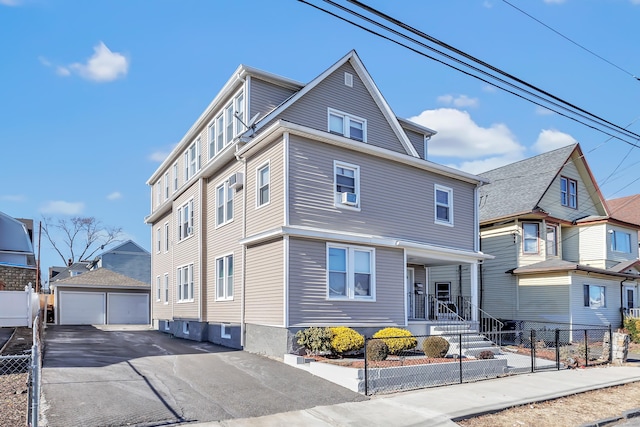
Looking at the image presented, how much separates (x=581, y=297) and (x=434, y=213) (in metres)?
10.7

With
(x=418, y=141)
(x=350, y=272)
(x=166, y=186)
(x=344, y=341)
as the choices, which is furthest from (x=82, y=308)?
(x=344, y=341)

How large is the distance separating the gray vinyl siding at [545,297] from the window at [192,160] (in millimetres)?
16089

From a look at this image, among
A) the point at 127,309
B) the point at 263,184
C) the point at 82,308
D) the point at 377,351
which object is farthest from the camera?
the point at 127,309

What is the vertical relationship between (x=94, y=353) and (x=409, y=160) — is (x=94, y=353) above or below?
below

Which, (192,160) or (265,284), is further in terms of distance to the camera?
(192,160)

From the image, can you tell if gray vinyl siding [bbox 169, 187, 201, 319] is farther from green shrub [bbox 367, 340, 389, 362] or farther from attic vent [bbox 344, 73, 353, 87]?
green shrub [bbox 367, 340, 389, 362]

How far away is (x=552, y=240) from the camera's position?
88.1ft

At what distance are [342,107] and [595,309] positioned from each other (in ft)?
53.5

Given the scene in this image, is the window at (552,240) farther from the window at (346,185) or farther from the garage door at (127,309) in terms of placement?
the garage door at (127,309)

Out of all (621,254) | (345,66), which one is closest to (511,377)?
(345,66)

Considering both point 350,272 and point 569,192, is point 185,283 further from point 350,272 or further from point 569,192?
point 569,192

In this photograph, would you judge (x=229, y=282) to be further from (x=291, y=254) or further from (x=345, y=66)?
(x=345, y=66)

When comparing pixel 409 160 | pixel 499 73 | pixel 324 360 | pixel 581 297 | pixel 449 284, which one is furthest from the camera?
pixel 449 284

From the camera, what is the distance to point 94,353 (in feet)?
49.8
